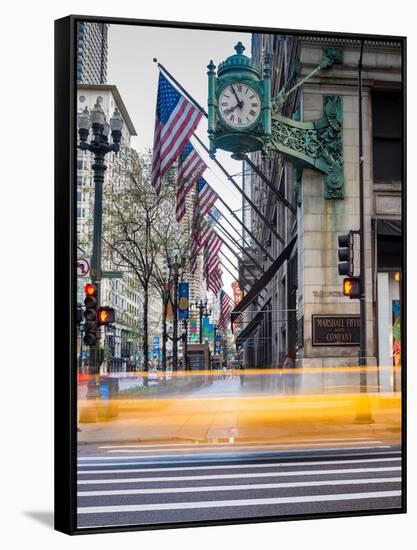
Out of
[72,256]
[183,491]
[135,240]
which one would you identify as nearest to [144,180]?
[135,240]

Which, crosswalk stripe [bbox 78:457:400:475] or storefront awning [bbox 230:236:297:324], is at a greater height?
storefront awning [bbox 230:236:297:324]

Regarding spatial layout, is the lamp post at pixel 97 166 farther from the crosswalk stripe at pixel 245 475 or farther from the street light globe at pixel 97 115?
the crosswalk stripe at pixel 245 475

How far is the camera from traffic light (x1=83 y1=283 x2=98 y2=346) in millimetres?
15195

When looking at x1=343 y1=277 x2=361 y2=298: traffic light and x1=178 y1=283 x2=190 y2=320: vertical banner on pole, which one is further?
x1=178 y1=283 x2=190 y2=320: vertical banner on pole

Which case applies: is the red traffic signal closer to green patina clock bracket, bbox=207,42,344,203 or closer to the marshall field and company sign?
green patina clock bracket, bbox=207,42,344,203

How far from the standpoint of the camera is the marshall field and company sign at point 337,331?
18992 millimetres

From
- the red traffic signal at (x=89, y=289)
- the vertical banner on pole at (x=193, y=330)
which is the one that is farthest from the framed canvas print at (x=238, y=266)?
the vertical banner on pole at (x=193, y=330)

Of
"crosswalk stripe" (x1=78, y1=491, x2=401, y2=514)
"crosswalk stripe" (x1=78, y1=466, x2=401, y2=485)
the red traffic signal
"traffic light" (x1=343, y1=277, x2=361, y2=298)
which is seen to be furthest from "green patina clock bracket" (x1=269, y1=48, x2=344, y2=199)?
"crosswalk stripe" (x1=78, y1=491, x2=401, y2=514)

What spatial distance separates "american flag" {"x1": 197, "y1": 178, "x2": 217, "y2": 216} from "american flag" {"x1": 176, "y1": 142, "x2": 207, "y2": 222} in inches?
12.0

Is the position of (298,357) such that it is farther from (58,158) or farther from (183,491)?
(58,158)

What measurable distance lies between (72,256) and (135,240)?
24.1 metres

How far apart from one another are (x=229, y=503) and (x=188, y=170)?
1774cm

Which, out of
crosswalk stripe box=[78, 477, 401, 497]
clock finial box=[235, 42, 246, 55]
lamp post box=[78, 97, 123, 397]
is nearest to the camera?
crosswalk stripe box=[78, 477, 401, 497]

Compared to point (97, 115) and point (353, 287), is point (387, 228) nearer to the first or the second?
point (353, 287)
